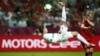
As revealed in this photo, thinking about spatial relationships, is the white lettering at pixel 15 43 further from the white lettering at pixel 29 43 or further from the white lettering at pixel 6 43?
the white lettering at pixel 29 43

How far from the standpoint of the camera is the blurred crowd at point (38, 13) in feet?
52.5

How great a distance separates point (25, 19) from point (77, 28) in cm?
247

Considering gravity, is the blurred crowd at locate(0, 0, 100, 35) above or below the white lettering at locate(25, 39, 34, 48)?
above

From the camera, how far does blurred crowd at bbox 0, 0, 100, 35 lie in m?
16.0

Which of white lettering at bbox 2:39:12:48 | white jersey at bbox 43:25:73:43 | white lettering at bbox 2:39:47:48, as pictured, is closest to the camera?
white jersey at bbox 43:25:73:43

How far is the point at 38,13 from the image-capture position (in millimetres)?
A: 16750

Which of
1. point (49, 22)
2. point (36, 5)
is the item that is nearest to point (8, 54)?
point (49, 22)

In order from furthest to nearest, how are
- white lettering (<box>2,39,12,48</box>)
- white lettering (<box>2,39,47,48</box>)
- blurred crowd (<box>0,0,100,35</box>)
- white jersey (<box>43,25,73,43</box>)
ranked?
blurred crowd (<box>0,0,100,35</box>), white lettering (<box>2,39,12,48</box>), white lettering (<box>2,39,47,48</box>), white jersey (<box>43,25,73,43</box>)

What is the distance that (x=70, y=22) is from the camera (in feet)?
52.5

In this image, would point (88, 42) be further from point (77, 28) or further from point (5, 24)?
point (5, 24)

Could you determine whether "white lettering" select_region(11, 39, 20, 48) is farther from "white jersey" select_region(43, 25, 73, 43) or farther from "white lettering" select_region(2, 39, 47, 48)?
"white jersey" select_region(43, 25, 73, 43)

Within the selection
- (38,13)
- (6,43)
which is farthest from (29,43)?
(38,13)

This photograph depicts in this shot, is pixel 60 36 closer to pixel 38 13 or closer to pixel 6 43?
pixel 6 43

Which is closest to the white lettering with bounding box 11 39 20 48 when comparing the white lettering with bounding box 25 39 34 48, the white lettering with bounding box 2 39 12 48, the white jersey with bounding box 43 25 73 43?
the white lettering with bounding box 2 39 12 48
